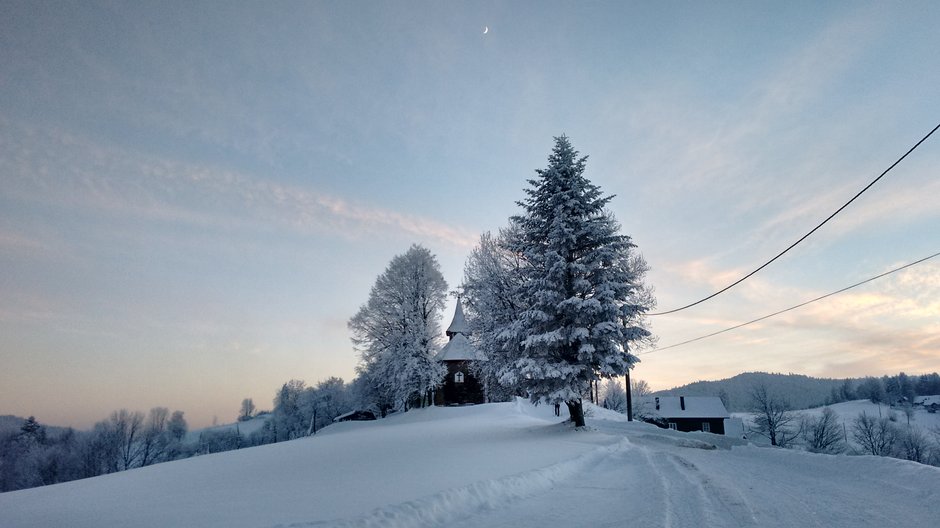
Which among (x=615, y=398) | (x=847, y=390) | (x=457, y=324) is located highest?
(x=457, y=324)

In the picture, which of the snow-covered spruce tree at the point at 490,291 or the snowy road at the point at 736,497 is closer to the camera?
the snowy road at the point at 736,497

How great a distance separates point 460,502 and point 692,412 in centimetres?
7033

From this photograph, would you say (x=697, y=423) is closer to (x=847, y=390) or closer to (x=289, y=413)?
(x=289, y=413)

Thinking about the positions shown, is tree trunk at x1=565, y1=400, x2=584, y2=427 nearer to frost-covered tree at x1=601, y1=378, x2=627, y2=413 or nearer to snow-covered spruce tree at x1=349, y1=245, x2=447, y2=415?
snow-covered spruce tree at x1=349, y1=245, x2=447, y2=415

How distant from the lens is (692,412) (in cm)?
6725

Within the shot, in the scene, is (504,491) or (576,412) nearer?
(504,491)

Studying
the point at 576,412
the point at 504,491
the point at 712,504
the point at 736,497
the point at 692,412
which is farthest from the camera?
the point at 692,412

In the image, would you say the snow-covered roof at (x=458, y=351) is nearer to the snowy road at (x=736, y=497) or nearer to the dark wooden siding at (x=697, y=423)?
the snowy road at (x=736, y=497)

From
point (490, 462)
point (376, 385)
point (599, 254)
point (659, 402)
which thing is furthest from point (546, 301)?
point (659, 402)

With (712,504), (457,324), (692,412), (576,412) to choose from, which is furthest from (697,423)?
A: (712,504)

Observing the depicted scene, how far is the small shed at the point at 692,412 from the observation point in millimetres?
65625

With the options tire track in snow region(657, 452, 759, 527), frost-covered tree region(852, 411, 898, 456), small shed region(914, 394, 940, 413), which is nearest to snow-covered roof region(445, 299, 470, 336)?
tire track in snow region(657, 452, 759, 527)

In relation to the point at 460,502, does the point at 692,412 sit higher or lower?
lower

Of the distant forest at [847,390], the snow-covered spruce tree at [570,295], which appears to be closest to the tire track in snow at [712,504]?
the snow-covered spruce tree at [570,295]
